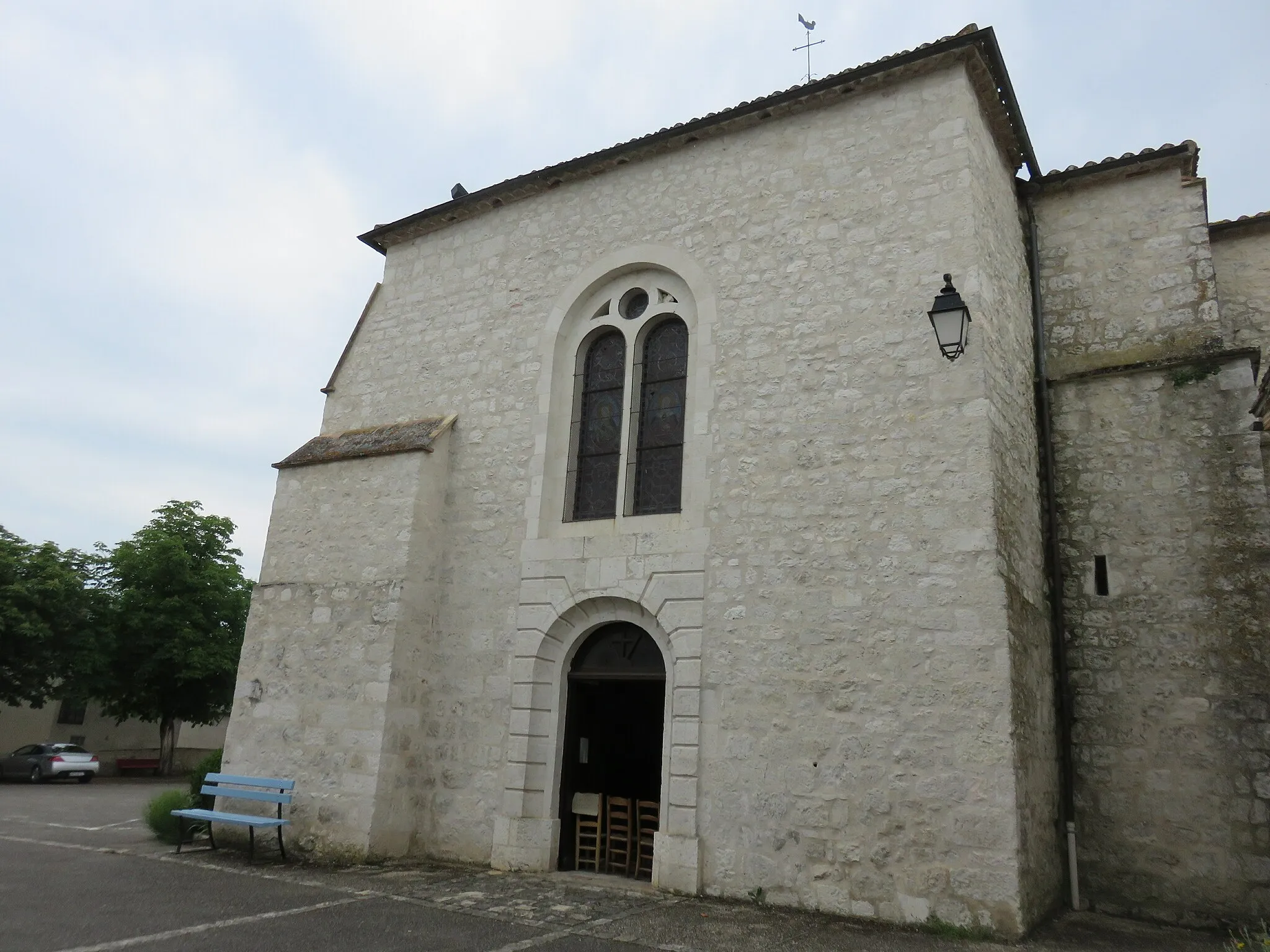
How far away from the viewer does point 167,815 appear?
→ 9.31 metres

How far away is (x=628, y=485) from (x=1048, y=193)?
18.0 ft

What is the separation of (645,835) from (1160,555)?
17.2 ft

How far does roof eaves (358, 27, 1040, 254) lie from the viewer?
7930 millimetres

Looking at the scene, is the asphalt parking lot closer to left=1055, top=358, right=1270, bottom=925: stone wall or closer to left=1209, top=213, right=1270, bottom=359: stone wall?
left=1055, top=358, right=1270, bottom=925: stone wall

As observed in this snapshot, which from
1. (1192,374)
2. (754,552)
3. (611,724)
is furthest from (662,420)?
(1192,374)

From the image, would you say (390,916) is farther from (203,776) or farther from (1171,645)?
(1171,645)

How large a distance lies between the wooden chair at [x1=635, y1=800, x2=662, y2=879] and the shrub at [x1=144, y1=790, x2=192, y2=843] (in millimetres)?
4893

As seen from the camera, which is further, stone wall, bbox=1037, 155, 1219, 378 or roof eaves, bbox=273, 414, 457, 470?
roof eaves, bbox=273, 414, 457, 470

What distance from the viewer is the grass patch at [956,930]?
5.96 metres

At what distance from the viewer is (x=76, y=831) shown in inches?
408

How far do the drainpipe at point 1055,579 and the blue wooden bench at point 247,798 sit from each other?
276 inches

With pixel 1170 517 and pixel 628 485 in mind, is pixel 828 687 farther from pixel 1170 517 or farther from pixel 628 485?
pixel 1170 517

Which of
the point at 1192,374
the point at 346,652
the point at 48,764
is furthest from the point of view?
the point at 48,764

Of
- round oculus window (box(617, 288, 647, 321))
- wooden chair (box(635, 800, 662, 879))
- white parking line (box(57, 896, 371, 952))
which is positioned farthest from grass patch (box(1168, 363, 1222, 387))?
white parking line (box(57, 896, 371, 952))
